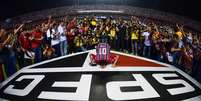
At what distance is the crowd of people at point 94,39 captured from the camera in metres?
3.23

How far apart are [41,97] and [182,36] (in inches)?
53.1

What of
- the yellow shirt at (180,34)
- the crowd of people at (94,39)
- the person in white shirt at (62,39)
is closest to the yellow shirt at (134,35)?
the crowd of people at (94,39)

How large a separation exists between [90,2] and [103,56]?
1.65ft

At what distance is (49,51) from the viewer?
324cm

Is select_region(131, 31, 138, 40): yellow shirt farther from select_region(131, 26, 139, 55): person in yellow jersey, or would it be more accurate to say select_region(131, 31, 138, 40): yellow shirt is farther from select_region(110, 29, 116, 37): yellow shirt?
select_region(110, 29, 116, 37): yellow shirt

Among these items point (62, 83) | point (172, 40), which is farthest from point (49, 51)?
point (172, 40)

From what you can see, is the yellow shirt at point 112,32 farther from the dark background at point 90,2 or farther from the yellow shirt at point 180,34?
the yellow shirt at point 180,34

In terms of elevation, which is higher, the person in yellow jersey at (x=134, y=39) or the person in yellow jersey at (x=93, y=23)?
the person in yellow jersey at (x=93, y=23)

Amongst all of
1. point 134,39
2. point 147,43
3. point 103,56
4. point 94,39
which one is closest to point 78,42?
point 94,39

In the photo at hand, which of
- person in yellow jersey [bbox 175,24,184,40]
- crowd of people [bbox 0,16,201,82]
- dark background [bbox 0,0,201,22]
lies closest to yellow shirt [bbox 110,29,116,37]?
crowd of people [bbox 0,16,201,82]

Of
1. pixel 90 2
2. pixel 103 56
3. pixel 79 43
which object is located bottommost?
pixel 103 56

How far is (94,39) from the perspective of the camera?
3.23 meters

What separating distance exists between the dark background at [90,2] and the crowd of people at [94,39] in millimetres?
134

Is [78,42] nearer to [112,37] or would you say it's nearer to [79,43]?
[79,43]
